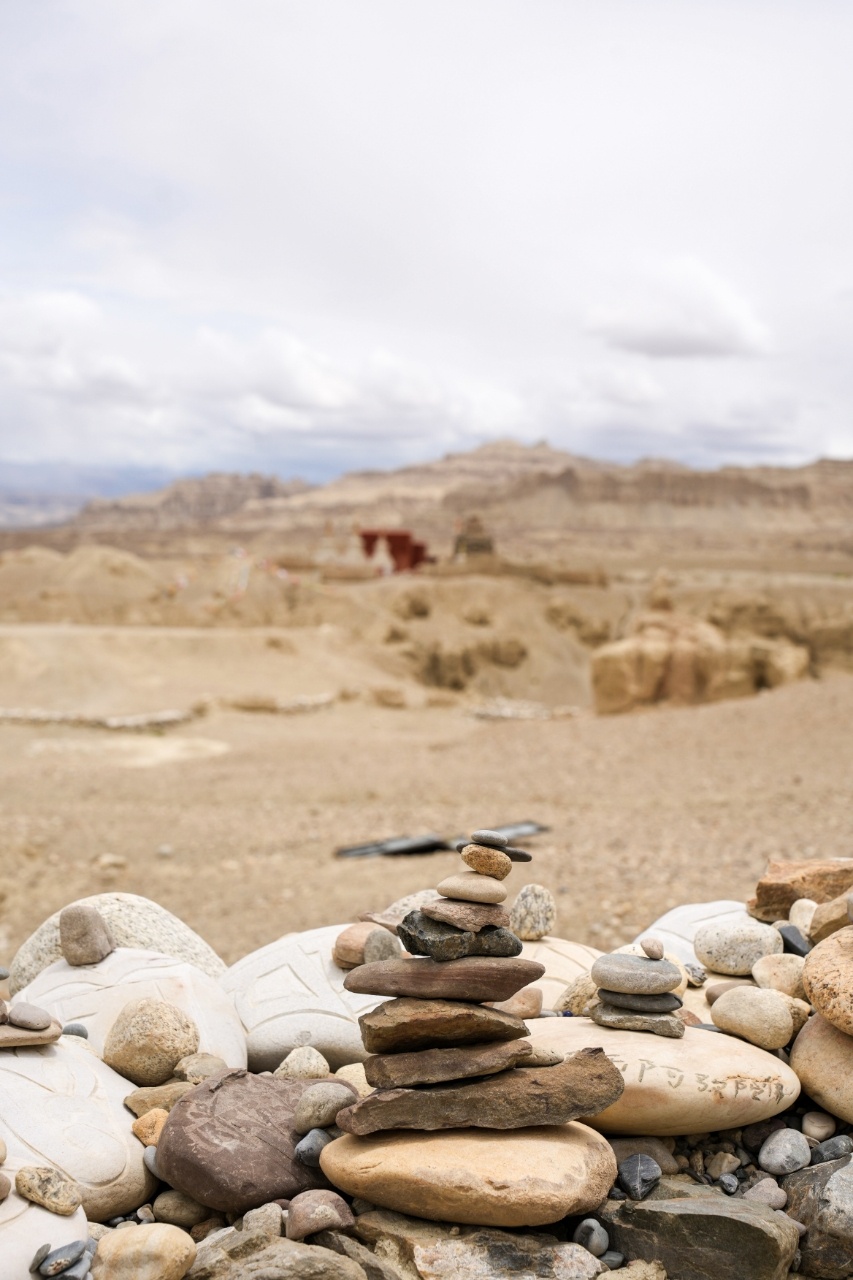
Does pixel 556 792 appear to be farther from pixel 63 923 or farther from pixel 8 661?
pixel 8 661

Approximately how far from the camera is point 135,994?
4.24m

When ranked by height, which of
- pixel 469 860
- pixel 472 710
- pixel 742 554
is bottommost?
pixel 472 710

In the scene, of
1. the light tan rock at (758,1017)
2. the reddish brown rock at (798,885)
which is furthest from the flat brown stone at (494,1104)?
the reddish brown rock at (798,885)

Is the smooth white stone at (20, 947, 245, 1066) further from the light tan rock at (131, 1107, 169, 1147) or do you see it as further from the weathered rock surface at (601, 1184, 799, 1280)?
the weathered rock surface at (601, 1184, 799, 1280)

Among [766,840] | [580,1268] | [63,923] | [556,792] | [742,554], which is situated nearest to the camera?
[580,1268]

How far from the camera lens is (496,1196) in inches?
116

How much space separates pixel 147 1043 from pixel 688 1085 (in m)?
2.10

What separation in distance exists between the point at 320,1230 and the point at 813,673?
25.1 m

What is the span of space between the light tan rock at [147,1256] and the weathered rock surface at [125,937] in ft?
6.72

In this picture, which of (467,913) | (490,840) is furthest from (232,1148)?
(490,840)

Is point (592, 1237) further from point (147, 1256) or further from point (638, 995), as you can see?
point (147, 1256)

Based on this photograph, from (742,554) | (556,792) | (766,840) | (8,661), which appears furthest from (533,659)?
(742,554)

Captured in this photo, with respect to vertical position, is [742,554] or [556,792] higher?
[742,554]

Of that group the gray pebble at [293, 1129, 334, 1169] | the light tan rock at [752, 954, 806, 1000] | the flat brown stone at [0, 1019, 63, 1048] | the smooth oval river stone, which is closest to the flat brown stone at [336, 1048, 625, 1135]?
the gray pebble at [293, 1129, 334, 1169]
